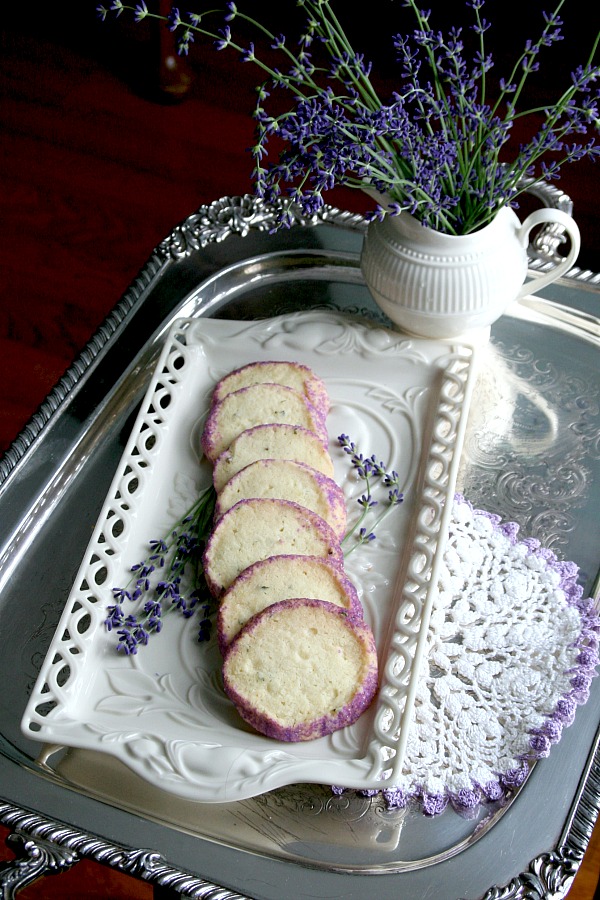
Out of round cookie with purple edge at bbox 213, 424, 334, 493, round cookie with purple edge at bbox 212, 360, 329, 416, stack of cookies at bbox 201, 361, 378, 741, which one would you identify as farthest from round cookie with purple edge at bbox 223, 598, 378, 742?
round cookie with purple edge at bbox 212, 360, 329, 416

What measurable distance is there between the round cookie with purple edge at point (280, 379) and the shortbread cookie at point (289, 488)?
156mm

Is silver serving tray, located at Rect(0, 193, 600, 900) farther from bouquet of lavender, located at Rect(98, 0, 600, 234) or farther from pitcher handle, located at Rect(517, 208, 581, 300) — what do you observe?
bouquet of lavender, located at Rect(98, 0, 600, 234)

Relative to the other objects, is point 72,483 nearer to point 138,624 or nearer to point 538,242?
point 138,624

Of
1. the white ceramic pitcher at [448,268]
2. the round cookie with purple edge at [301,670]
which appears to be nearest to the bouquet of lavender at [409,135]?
the white ceramic pitcher at [448,268]

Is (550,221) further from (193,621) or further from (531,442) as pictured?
(193,621)

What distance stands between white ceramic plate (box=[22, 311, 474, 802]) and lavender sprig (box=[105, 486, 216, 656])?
15 mm

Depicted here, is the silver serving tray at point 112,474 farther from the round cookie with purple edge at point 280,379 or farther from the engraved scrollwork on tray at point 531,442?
the round cookie with purple edge at point 280,379

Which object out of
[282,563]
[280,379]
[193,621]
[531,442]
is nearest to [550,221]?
[531,442]

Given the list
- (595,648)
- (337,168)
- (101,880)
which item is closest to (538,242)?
(337,168)

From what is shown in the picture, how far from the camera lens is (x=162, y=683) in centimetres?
122

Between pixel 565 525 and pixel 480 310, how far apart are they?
33 cm

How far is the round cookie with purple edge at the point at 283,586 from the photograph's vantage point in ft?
3.99

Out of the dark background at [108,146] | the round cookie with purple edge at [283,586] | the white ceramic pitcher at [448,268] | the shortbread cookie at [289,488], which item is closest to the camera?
the round cookie with purple edge at [283,586]

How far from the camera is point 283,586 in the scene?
122 centimetres
